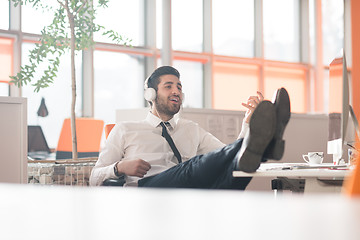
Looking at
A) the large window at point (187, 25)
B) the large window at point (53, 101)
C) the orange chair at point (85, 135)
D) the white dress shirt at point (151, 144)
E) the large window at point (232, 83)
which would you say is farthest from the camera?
the large window at point (232, 83)

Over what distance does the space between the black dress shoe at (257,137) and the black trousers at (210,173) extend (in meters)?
0.35

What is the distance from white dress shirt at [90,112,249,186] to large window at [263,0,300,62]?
7008 millimetres

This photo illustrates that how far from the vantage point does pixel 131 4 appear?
8.41 m

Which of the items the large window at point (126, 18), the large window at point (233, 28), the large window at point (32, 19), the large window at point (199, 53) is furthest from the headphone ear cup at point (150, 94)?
the large window at point (233, 28)

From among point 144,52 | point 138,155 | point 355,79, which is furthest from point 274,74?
point 138,155

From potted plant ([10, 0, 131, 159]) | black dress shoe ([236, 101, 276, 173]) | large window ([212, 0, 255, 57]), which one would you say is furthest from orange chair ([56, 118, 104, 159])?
black dress shoe ([236, 101, 276, 173])

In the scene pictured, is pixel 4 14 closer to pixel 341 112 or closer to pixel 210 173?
pixel 210 173

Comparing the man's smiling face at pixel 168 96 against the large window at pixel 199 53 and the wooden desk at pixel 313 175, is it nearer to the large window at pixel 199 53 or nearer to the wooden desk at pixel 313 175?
the wooden desk at pixel 313 175

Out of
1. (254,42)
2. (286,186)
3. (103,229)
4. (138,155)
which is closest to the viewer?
(103,229)

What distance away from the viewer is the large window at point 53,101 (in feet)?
23.8

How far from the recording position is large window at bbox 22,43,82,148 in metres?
7.24

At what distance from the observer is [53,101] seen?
7.50 meters

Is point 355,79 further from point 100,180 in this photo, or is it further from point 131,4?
point 100,180

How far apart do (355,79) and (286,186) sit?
7.98 metres
